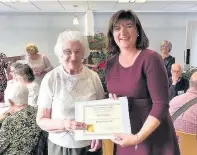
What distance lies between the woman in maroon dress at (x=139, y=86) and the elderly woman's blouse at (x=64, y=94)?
15cm

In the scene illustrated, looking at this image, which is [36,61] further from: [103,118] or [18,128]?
[103,118]

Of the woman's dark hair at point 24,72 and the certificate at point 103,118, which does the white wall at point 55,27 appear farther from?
the certificate at point 103,118

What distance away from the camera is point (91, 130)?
1.32 meters

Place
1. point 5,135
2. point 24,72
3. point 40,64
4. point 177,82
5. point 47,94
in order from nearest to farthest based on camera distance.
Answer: point 47,94
point 5,135
point 24,72
point 177,82
point 40,64

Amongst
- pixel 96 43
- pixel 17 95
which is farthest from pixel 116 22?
pixel 96 43

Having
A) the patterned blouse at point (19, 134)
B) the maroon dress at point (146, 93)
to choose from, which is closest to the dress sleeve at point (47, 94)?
the maroon dress at point (146, 93)

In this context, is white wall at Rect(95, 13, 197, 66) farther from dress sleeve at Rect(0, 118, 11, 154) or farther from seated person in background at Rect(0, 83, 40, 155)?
dress sleeve at Rect(0, 118, 11, 154)

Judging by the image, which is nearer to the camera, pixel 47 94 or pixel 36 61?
pixel 47 94

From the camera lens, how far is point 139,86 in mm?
1296

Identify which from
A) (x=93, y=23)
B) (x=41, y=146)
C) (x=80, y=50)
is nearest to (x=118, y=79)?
(x=80, y=50)

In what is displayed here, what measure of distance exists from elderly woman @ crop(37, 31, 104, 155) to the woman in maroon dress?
Answer: 0.15m

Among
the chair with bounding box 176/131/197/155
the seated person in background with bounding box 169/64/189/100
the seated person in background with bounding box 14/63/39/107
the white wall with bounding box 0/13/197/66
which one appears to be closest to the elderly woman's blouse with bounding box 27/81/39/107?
the seated person in background with bounding box 14/63/39/107

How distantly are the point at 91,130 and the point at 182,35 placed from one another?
8.71 metres

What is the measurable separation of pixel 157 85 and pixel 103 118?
0.29 metres
